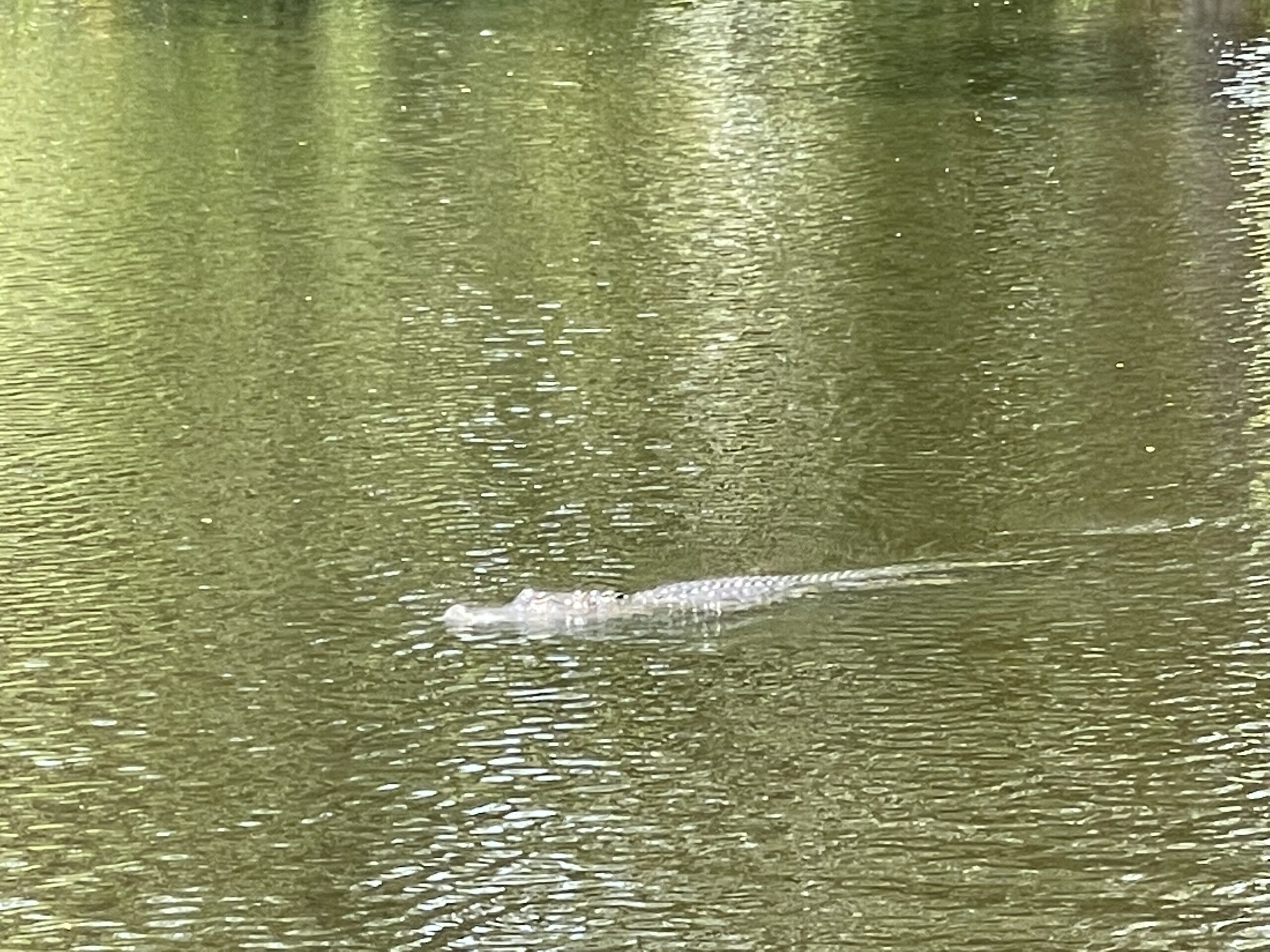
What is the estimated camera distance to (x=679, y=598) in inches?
424

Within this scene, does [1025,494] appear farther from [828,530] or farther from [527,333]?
[527,333]

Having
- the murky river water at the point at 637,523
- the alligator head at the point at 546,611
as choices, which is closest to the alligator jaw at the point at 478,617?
the alligator head at the point at 546,611

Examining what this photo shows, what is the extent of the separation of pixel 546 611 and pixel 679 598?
2.19 feet

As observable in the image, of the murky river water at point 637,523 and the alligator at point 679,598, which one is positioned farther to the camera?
the alligator at point 679,598

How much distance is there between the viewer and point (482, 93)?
79.0ft

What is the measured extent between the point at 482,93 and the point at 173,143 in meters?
3.90

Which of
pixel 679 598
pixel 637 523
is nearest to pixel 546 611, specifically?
pixel 679 598

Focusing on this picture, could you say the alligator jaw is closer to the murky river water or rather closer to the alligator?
the alligator

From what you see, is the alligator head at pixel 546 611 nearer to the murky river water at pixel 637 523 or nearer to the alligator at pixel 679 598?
the alligator at pixel 679 598

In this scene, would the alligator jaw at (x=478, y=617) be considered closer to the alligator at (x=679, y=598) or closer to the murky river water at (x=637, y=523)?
the alligator at (x=679, y=598)

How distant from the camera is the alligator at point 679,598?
10.6 metres

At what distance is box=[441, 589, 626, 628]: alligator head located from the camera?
10562mm

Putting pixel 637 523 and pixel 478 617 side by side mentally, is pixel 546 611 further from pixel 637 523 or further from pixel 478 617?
pixel 637 523

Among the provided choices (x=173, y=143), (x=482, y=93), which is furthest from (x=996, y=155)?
(x=173, y=143)
